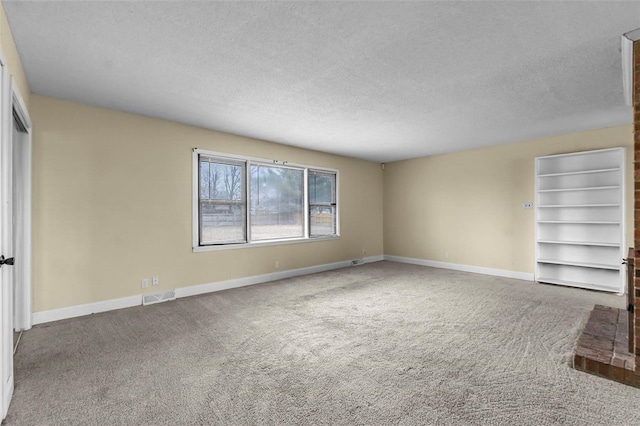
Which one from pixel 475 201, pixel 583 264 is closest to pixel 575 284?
pixel 583 264

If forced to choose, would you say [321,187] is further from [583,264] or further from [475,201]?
[583,264]

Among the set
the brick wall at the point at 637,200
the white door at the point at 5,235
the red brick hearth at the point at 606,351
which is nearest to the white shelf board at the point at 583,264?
the red brick hearth at the point at 606,351

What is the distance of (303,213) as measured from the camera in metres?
6.22

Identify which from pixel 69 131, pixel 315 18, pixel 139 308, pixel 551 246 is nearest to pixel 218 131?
pixel 69 131

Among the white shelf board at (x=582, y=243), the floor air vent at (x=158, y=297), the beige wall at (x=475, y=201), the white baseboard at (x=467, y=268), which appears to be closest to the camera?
the floor air vent at (x=158, y=297)

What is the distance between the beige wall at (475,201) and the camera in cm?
525

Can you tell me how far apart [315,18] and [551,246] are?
537 centimetres

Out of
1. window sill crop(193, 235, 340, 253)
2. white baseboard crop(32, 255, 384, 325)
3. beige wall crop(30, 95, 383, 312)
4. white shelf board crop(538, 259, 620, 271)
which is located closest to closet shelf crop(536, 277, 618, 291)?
white shelf board crop(538, 259, 620, 271)

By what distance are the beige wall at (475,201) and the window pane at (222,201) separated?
3.97 metres

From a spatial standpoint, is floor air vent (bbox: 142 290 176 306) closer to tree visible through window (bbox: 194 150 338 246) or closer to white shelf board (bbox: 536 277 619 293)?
Result: tree visible through window (bbox: 194 150 338 246)

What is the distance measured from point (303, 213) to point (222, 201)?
70.7 inches

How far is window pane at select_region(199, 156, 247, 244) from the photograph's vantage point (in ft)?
15.6

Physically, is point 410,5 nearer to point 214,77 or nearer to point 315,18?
point 315,18

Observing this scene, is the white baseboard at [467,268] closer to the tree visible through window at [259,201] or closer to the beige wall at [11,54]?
the tree visible through window at [259,201]
